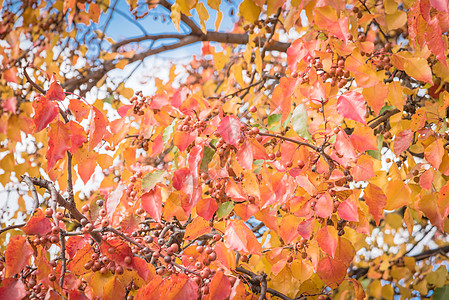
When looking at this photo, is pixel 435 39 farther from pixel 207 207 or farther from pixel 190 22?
pixel 190 22

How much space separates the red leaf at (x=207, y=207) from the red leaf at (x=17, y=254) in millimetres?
394

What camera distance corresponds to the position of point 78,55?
2752mm

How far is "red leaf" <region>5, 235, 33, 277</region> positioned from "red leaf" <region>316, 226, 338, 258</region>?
0.64m

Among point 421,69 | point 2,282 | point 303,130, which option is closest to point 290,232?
point 303,130

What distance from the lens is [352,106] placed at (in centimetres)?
96

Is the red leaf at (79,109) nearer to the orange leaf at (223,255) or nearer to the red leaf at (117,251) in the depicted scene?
the red leaf at (117,251)

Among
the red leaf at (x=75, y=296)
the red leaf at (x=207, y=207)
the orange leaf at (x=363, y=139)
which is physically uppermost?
the orange leaf at (x=363, y=139)

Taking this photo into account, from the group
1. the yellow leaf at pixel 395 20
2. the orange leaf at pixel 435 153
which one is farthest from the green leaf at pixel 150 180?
the yellow leaf at pixel 395 20

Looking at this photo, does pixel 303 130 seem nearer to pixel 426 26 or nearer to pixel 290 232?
pixel 290 232

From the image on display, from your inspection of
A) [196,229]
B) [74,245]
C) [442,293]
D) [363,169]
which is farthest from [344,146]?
[442,293]

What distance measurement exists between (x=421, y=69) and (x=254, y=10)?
556 mm

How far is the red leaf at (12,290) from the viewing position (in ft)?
2.54

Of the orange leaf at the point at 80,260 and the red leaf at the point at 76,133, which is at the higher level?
the red leaf at the point at 76,133

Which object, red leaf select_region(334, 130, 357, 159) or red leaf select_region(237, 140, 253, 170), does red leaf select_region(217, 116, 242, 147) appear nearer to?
red leaf select_region(237, 140, 253, 170)
